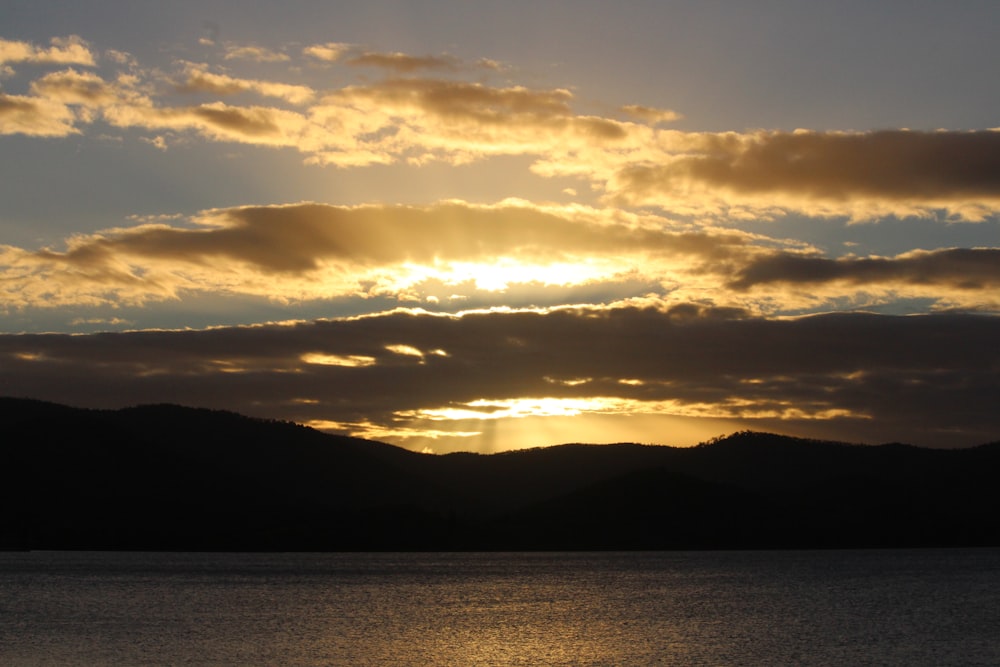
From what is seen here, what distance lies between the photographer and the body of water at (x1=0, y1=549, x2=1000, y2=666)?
258ft

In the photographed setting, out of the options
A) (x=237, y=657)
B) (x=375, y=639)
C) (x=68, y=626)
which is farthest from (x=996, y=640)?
(x=68, y=626)

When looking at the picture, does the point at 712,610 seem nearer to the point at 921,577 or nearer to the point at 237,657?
the point at 237,657

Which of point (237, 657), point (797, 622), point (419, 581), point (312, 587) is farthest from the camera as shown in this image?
point (419, 581)

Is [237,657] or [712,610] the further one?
[712,610]

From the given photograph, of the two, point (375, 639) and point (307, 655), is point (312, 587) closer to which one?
point (375, 639)

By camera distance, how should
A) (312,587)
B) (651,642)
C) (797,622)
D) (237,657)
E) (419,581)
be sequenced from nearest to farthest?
(237,657) < (651,642) < (797,622) < (312,587) < (419,581)

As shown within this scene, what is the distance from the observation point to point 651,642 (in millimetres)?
88375

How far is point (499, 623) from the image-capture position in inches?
4146

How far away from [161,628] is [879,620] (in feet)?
217

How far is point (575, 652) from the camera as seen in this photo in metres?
81.8

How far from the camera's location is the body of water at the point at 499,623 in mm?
78750

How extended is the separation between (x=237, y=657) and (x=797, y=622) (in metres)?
54.6

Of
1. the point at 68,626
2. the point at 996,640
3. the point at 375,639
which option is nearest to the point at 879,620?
the point at 996,640

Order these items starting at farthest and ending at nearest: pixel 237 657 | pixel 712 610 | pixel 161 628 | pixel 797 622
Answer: pixel 712 610 → pixel 797 622 → pixel 161 628 → pixel 237 657
